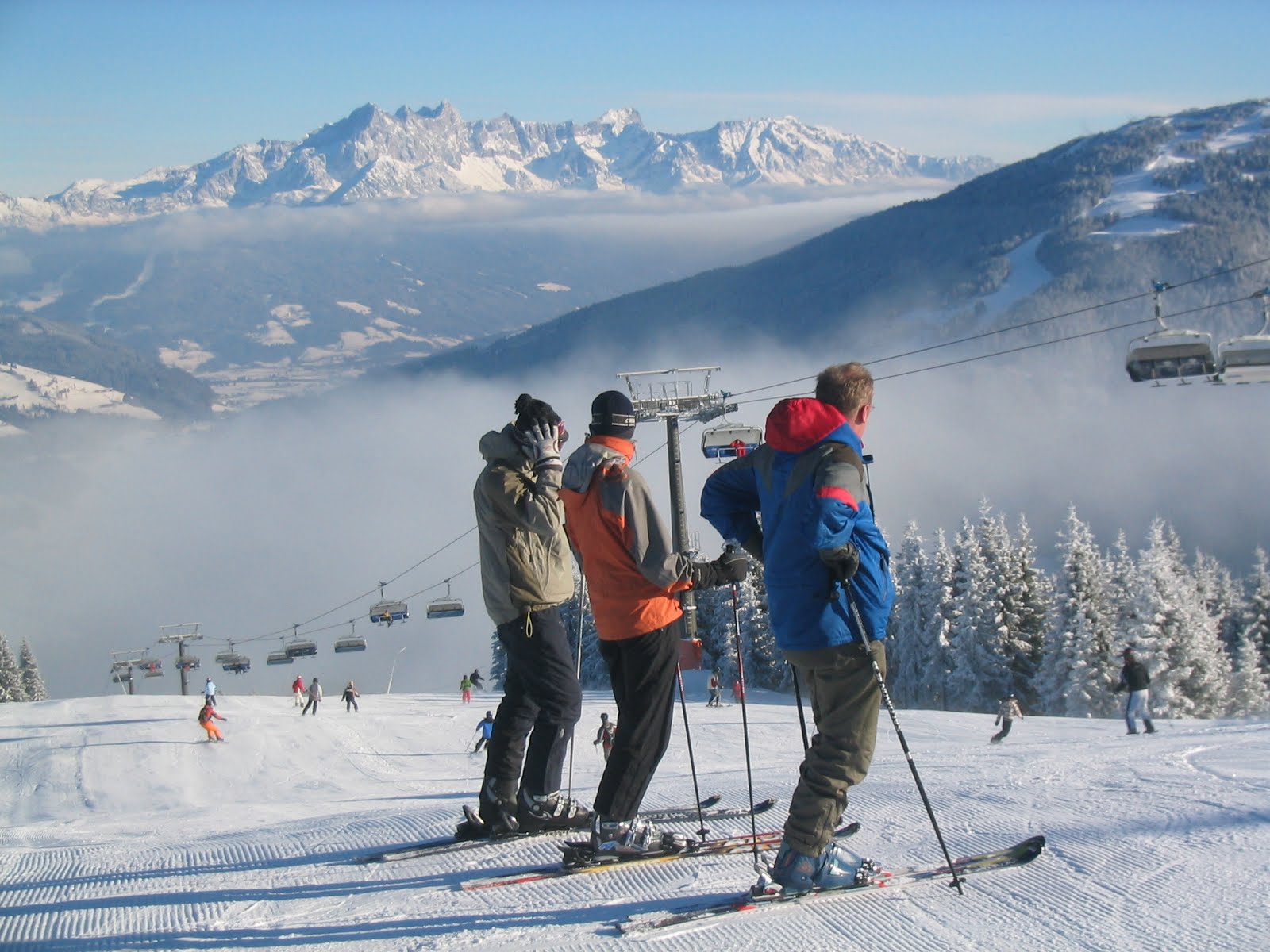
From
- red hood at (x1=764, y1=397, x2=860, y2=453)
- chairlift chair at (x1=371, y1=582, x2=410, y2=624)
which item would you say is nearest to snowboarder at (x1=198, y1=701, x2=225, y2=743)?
chairlift chair at (x1=371, y1=582, x2=410, y2=624)

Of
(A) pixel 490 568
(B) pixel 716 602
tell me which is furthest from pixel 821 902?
(B) pixel 716 602

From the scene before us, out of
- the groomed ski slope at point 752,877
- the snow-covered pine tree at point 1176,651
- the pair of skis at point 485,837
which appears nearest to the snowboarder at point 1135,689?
the groomed ski slope at point 752,877

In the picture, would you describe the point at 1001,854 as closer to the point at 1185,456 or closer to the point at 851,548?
the point at 851,548

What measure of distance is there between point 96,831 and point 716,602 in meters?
41.6

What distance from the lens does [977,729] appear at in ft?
70.2

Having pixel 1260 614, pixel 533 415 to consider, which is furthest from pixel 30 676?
pixel 533 415

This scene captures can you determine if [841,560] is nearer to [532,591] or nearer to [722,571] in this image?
[722,571]

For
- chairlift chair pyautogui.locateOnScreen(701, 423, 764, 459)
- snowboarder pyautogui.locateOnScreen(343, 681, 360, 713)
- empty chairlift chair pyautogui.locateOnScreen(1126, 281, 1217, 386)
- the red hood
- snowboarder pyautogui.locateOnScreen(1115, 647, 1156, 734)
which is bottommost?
snowboarder pyautogui.locateOnScreen(343, 681, 360, 713)

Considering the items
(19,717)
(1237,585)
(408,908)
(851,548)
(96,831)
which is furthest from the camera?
(1237,585)

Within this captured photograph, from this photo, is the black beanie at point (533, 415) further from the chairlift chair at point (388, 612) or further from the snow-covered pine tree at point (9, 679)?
the snow-covered pine tree at point (9, 679)

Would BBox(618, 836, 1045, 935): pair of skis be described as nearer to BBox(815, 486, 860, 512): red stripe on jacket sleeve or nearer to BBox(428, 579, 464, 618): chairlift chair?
BBox(815, 486, 860, 512): red stripe on jacket sleeve

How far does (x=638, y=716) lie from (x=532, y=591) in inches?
33.8

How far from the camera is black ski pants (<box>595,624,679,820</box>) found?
4.82 m

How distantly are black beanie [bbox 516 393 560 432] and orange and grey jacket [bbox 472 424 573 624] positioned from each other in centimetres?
6
